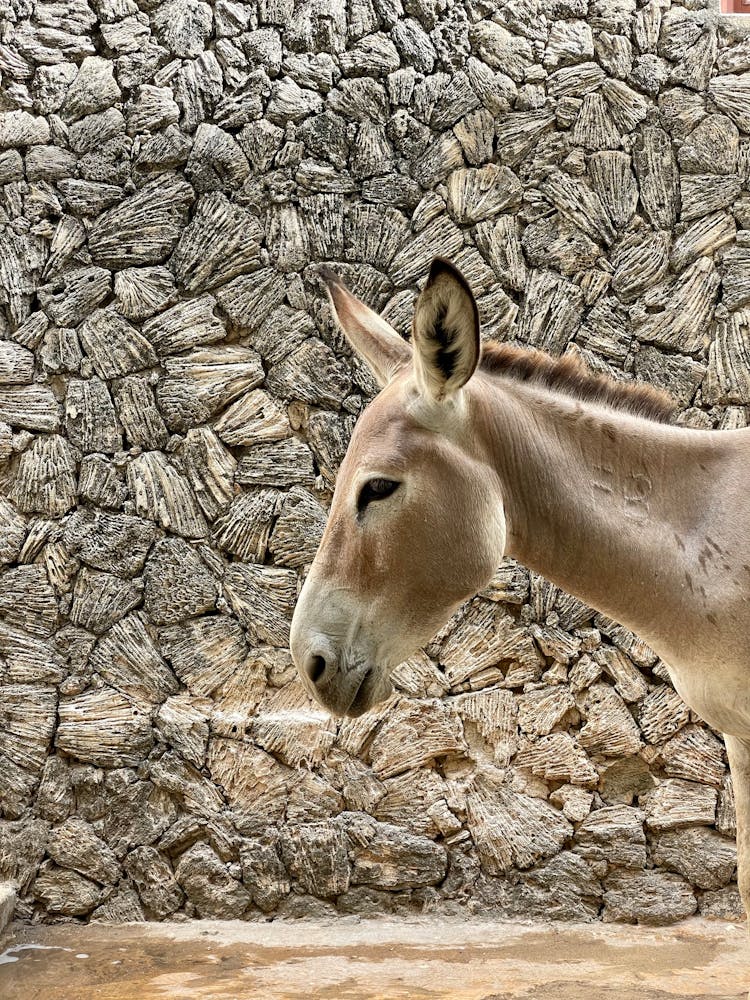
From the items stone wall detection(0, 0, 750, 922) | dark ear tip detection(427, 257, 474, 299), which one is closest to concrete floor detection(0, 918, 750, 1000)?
stone wall detection(0, 0, 750, 922)

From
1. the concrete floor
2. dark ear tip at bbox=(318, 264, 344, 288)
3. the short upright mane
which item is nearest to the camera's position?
the short upright mane

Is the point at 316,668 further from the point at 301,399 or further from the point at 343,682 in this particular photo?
the point at 301,399

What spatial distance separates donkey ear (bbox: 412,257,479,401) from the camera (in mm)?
1435

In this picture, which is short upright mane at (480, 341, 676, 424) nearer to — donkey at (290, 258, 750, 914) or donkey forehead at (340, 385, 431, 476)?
donkey at (290, 258, 750, 914)

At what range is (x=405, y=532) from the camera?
1556 millimetres

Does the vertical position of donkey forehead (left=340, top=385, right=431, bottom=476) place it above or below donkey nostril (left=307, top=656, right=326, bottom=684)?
above

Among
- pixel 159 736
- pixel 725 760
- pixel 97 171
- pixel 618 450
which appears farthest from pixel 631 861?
pixel 97 171

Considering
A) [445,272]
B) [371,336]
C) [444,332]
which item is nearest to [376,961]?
[371,336]

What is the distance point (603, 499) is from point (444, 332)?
41 centimetres

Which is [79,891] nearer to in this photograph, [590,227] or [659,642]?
[659,642]

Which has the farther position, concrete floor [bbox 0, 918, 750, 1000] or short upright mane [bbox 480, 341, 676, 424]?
concrete floor [bbox 0, 918, 750, 1000]

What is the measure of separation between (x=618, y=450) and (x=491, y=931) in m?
2.19

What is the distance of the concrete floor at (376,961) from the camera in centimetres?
276

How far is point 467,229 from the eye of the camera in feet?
11.7
